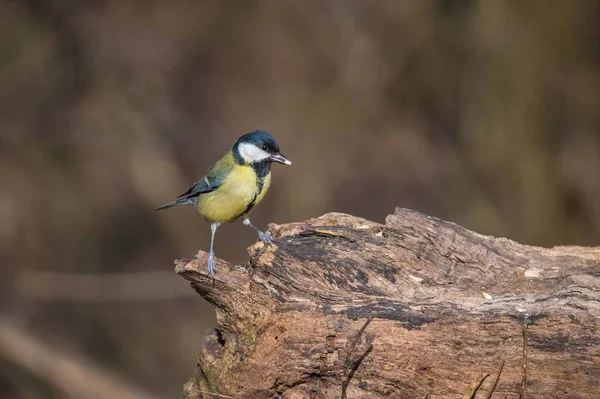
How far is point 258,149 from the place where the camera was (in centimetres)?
417

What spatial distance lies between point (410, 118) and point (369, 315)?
20.1ft

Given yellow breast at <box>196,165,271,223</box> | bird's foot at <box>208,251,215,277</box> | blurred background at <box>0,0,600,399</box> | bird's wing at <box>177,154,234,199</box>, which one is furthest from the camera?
blurred background at <box>0,0,600,399</box>

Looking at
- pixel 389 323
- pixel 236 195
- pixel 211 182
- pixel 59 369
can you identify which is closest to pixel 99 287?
pixel 59 369

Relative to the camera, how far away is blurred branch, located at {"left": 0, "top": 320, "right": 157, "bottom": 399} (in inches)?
283

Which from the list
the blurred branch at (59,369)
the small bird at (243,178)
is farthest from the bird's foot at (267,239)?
the blurred branch at (59,369)

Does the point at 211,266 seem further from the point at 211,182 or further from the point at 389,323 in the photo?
the point at 211,182

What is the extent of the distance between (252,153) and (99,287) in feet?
14.1

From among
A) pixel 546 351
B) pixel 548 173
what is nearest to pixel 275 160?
pixel 546 351

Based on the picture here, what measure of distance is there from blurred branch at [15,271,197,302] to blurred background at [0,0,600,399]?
0.8 inches

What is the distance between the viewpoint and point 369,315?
298 centimetres

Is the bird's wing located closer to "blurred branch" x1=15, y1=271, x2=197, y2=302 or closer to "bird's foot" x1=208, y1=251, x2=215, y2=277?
"bird's foot" x1=208, y1=251, x2=215, y2=277

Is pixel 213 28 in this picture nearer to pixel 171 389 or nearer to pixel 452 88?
pixel 452 88

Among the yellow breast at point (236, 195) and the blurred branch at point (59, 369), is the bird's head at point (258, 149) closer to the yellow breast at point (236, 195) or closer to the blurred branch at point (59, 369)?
the yellow breast at point (236, 195)

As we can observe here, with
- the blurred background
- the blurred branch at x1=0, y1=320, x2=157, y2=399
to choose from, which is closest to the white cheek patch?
the blurred background
